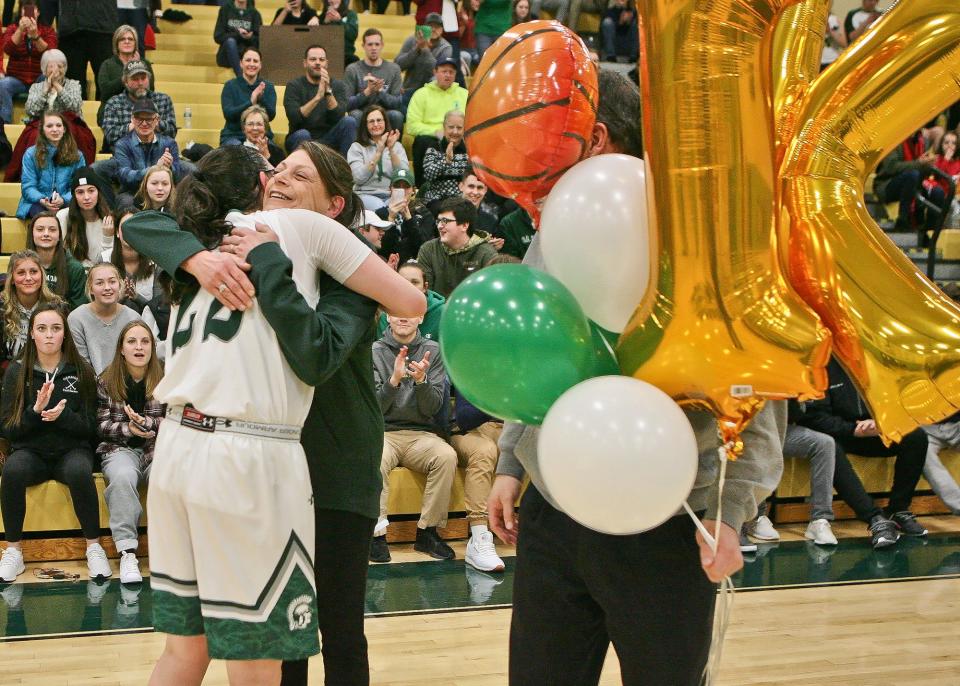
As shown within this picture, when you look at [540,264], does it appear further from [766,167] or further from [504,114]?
[766,167]

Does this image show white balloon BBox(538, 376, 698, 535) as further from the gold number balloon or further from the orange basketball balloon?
the orange basketball balloon

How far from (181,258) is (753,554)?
384 centimetres

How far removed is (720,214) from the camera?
4.97 feet

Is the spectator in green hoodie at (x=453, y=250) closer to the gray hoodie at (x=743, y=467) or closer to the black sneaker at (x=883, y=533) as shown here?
the black sneaker at (x=883, y=533)

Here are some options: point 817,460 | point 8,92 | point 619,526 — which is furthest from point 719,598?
point 8,92

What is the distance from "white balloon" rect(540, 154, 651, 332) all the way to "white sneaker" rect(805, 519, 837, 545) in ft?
13.5

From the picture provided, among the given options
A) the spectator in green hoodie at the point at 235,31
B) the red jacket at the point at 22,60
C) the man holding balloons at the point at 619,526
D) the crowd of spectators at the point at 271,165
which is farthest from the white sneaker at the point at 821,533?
the red jacket at the point at 22,60

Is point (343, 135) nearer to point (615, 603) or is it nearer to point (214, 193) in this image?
point (214, 193)

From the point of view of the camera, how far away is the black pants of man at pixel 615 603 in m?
1.71

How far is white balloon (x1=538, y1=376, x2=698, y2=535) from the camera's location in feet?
4.80

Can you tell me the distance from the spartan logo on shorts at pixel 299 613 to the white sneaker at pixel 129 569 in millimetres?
2794

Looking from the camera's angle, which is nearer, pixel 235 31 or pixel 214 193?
pixel 214 193

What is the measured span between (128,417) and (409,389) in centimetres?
129

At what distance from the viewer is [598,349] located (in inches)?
66.0
